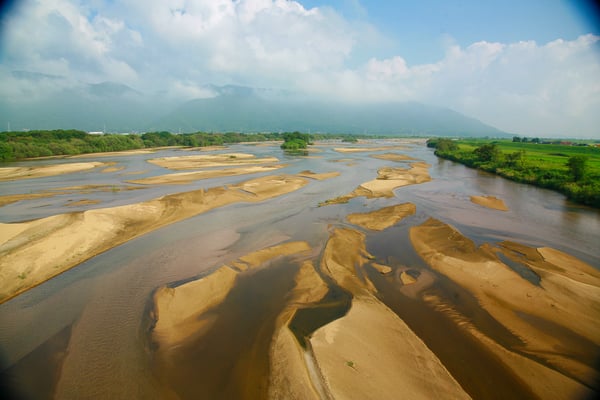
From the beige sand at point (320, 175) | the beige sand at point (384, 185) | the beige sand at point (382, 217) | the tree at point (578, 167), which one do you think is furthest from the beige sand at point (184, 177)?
the tree at point (578, 167)

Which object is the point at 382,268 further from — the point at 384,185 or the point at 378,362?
the point at 384,185

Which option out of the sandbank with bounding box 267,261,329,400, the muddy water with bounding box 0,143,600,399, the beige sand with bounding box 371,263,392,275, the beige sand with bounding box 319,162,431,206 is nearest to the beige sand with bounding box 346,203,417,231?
the muddy water with bounding box 0,143,600,399

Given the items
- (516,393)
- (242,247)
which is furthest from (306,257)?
(516,393)

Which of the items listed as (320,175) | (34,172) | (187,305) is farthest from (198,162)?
(187,305)

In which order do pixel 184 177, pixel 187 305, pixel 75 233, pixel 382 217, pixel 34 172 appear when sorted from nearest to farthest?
pixel 187 305
pixel 75 233
pixel 382 217
pixel 184 177
pixel 34 172

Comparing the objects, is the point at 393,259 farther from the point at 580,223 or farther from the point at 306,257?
the point at 580,223

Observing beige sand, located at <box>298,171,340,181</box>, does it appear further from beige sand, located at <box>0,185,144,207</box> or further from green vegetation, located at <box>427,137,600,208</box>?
green vegetation, located at <box>427,137,600,208</box>
